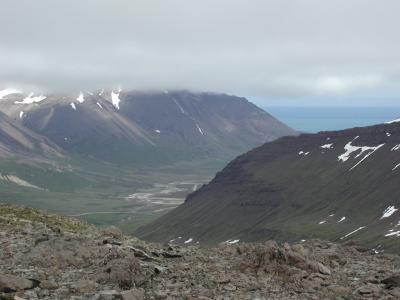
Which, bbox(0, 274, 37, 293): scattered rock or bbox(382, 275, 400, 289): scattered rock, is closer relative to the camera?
bbox(0, 274, 37, 293): scattered rock

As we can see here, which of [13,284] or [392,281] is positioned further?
[392,281]

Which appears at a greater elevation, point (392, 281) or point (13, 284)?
point (13, 284)

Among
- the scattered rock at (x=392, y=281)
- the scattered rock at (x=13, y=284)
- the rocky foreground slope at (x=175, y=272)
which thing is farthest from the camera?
the scattered rock at (x=392, y=281)

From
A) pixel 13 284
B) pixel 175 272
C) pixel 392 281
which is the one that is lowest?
→ pixel 392 281

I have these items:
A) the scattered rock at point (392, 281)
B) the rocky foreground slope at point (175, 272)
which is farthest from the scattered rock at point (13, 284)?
the scattered rock at point (392, 281)

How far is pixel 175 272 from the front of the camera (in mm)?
24906

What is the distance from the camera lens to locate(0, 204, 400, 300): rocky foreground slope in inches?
888

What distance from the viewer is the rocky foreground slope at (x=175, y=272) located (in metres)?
22.5

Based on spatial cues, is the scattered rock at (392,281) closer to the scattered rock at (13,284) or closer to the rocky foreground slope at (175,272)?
the rocky foreground slope at (175,272)

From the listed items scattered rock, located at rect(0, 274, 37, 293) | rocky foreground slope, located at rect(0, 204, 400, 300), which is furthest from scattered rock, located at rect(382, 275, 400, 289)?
scattered rock, located at rect(0, 274, 37, 293)

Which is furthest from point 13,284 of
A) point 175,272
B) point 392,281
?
point 392,281

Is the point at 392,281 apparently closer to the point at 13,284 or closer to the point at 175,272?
the point at 175,272

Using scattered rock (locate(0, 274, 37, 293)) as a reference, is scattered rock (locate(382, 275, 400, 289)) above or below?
below

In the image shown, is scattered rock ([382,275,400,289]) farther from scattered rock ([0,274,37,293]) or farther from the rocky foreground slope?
scattered rock ([0,274,37,293])
